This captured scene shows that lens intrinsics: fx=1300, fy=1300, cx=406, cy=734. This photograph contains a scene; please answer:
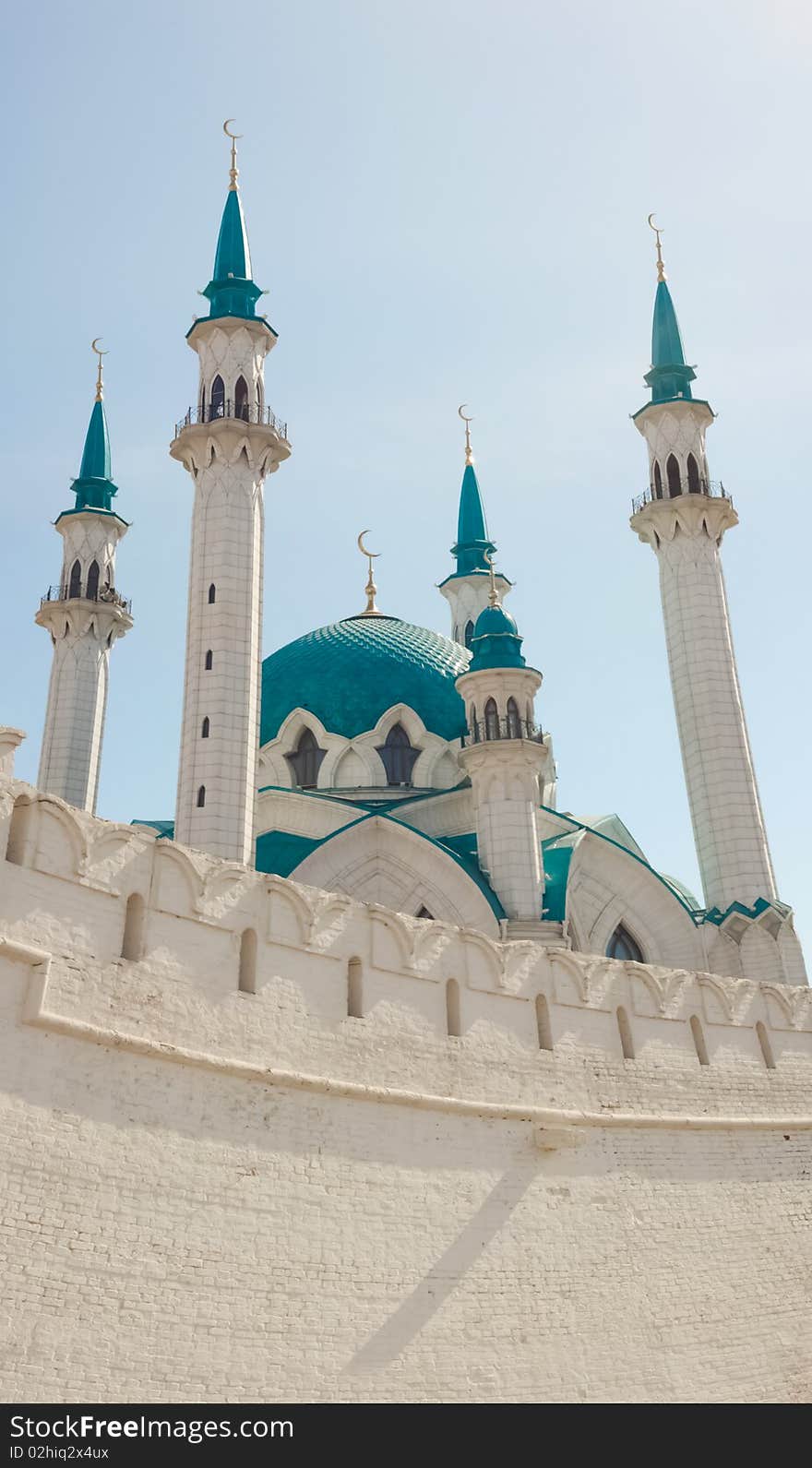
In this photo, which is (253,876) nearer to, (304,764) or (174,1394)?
(174,1394)

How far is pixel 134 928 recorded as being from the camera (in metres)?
8.27

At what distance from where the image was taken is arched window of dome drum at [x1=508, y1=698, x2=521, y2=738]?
78.4 feet

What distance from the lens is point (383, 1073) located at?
944cm

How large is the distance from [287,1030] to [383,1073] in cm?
94

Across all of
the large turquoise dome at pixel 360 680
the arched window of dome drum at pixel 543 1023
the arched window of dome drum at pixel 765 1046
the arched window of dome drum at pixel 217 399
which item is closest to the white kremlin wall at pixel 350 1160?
the arched window of dome drum at pixel 543 1023

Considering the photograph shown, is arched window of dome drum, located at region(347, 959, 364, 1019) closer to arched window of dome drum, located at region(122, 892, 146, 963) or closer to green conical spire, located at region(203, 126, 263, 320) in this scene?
arched window of dome drum, located at region(122, 892, 146, 963)

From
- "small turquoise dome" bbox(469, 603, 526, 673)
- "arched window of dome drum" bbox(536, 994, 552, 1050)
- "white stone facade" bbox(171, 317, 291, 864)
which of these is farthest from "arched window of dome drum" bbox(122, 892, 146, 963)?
"small turquoise dome" bbox(469, 603, 526, 673)

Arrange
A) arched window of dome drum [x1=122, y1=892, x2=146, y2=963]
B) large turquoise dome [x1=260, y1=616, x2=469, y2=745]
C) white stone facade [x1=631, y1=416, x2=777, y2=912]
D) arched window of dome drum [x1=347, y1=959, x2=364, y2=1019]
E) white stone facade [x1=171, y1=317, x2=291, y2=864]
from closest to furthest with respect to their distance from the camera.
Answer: arched window of dome drum [x1=122, y1=892, x2=146, y2=963] → arched window of dome drum [x1=347, y1=959, x2=364, y2=1019] → white stone facade [x1=171, y1=317, x2=291, y2=864] → white stone facade [x1=631, y1=416, x2=777, y2=912] → large turquoise dome [x1=260, y1=616, x2=469, y2=745]

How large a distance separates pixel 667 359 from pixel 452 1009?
69.6ft

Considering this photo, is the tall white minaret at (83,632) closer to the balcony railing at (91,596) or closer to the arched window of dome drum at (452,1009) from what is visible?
the balcony railing at (91,596)

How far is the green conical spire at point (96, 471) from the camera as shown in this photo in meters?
27.8

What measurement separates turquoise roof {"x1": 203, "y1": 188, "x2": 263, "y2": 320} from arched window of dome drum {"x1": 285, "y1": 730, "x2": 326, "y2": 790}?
30.7ft

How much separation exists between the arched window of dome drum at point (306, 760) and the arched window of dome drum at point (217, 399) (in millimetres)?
8487

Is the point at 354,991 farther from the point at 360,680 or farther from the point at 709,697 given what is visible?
the point at 360,680
